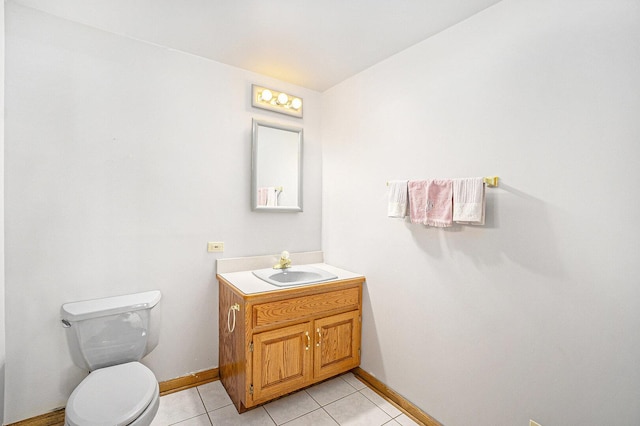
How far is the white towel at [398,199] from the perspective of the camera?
1876 millimetres

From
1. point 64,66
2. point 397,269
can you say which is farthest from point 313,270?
point 64,66

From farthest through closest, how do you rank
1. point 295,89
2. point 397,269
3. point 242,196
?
point 295,89 → point 242,196 → point 397,269

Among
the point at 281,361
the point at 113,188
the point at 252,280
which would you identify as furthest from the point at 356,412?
the point at 113,188

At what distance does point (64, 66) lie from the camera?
176 centimetres

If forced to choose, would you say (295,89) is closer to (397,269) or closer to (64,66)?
(64,66)

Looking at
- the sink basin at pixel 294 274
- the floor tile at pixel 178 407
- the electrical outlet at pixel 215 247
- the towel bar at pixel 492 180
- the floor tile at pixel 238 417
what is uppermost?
the towel bar at pixel 492 180

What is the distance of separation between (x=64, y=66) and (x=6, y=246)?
3.61 feet

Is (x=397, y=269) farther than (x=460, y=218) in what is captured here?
Yes

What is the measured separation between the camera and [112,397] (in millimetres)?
1380

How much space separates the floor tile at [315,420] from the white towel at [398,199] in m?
1.37

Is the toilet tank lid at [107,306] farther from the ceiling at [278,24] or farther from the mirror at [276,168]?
the ceiling at [278,24]

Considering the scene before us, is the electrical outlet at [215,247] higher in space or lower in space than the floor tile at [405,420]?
higher

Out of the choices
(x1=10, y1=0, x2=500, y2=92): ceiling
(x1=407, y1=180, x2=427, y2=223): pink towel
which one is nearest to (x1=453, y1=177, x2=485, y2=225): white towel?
(x1=407, y1=180, x2=427, y2=223): pink towel

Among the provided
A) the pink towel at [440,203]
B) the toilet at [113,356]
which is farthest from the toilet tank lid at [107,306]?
the pink towel at [440,203]
